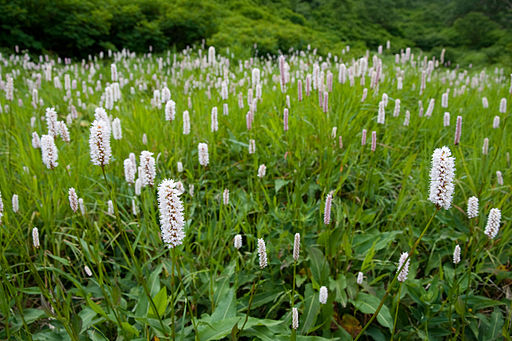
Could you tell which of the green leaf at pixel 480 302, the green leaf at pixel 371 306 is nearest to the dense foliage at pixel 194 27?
the green leaf at pixel 371 306

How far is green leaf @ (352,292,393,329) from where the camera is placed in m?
1.66

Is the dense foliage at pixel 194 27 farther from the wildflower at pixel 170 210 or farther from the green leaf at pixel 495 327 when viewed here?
the wildflower at pixel 170 210

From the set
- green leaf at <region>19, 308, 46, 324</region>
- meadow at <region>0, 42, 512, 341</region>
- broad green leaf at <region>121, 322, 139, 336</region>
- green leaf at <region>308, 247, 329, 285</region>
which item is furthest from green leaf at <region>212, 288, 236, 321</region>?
green leaf at <region>19, 308, 46, 324</region>

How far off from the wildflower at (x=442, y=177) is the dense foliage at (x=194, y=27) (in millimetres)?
8712

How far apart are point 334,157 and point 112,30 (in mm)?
9926

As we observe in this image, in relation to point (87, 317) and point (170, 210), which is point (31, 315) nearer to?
point (87, 317)

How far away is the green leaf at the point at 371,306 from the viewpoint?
1664mm

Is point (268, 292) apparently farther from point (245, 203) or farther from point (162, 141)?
point (162, 141)

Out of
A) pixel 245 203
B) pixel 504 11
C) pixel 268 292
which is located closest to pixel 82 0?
pixel 245 203

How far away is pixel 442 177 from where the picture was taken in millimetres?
1199

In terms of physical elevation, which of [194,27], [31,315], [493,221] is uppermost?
[194,27]

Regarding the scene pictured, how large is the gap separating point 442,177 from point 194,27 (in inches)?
455

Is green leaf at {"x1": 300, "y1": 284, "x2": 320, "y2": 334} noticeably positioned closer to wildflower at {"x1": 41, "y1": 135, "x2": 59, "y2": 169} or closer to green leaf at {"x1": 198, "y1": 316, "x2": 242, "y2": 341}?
green leaf at {"x1": 198, "y1": 316, "x2": 242, "y2": 341}

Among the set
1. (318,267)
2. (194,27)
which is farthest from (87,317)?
(194,27)
